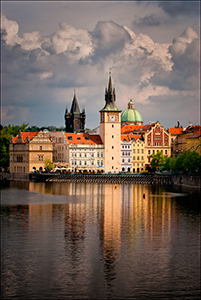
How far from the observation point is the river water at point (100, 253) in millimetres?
32125

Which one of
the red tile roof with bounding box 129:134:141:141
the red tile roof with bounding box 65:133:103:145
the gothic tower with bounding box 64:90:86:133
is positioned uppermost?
the gothic tower with bounding box 64:90:86:133

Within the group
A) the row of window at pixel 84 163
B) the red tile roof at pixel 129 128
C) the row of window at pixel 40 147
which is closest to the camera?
the row of window at pixel 40 147

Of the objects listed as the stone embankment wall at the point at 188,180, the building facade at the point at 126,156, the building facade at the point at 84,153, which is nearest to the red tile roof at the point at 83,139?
the building facade at the point at 84,153

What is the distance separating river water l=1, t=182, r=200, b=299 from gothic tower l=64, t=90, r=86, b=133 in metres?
108

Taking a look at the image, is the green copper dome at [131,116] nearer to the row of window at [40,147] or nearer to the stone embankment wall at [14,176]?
the row of window at [40,147]

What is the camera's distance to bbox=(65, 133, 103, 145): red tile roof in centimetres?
14350

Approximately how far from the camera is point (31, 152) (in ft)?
458

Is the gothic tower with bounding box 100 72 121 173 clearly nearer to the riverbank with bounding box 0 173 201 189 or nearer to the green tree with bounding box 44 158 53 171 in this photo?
the green tree with bounding box 44 158 53 171

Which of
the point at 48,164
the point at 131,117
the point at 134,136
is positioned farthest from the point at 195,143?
the point at 131,117

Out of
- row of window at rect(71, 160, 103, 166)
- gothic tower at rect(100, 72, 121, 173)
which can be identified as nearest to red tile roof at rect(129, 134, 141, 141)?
gothic tower at rect(100, 72, 121, 173)

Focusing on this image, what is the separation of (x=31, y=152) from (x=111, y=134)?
20376mm

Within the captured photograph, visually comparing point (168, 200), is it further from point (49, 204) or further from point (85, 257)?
point (85, 257)

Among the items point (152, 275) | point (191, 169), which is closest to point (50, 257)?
point (152, 275)

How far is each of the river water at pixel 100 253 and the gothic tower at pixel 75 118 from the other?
108 metres
